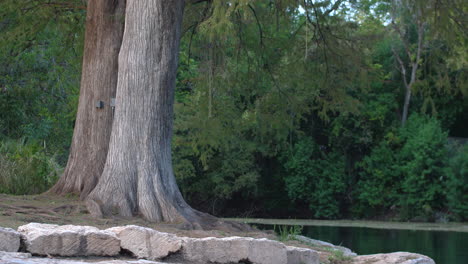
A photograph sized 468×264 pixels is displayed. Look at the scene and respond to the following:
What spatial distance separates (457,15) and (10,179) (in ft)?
31.0

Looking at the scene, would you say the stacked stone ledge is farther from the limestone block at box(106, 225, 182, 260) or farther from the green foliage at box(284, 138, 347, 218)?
the green foliage at box(284, 138, 347, 218)

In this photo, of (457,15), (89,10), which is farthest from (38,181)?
(457,15)

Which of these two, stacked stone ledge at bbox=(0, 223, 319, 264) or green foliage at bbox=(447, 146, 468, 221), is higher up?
green foliage at bbox=(447, 146, 468, 221)

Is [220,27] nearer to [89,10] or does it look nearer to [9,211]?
[89,10]

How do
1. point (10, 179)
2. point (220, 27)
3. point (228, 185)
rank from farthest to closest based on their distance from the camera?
point (228, 185) → point (10, 179) → point (220, 27)

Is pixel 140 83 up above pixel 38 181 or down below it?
above

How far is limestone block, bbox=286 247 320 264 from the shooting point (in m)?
7.56

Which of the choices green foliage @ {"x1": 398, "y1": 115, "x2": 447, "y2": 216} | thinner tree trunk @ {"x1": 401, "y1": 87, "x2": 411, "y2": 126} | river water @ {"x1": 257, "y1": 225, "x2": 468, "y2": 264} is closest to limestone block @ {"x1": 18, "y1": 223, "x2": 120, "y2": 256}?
→ river water @ {"x1": 257, "y1": 225, "x2": 468, "y2": 264}

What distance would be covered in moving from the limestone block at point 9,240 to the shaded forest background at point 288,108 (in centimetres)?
535

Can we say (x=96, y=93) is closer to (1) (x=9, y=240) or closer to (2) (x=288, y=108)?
(1) (x=9, y=240)

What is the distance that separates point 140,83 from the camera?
33.8 ft

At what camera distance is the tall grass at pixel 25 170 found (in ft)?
43.9

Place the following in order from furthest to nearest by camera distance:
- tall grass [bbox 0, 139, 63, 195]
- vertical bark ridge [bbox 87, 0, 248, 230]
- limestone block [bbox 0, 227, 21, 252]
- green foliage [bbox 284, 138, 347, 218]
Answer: green foliage [bbox 284, 138, 347, 218]
tall grass [bbox 0, 139, 63, 195]
vertical bark ridge [bbox 87, 0, 248, 230]
limestone block [bbox 0, 227, 21, 252]

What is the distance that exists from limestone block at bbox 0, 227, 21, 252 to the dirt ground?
2208 millimetres
